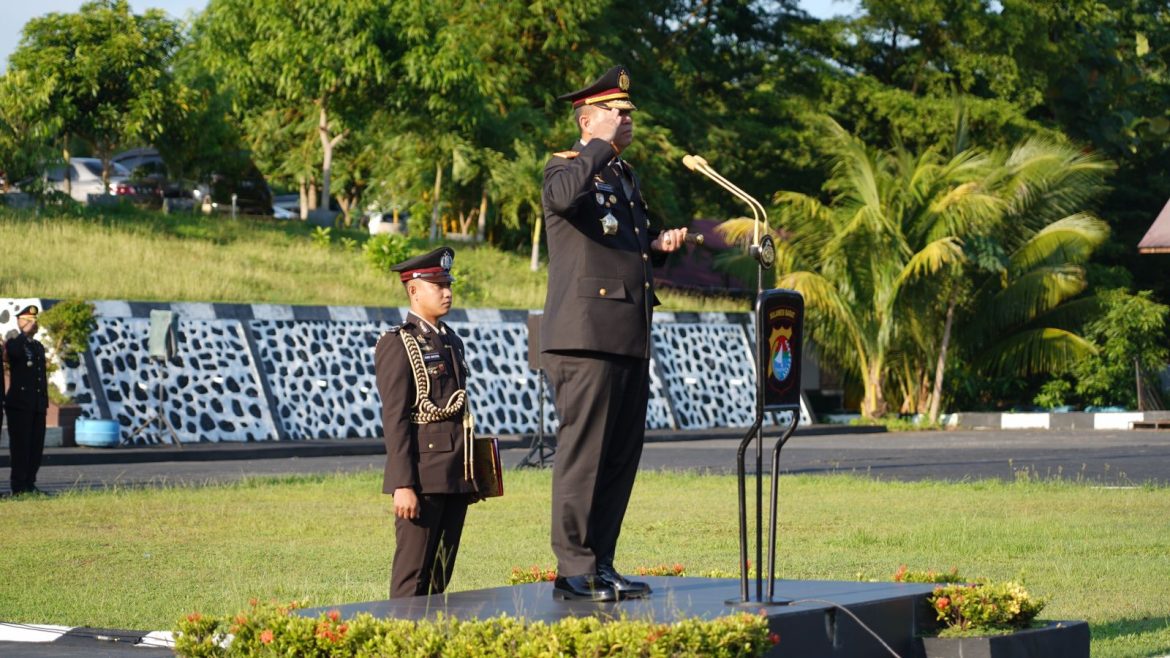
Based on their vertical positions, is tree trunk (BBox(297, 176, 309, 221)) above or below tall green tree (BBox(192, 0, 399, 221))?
below

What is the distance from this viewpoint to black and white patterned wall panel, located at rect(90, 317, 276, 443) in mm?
23656

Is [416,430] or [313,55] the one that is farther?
[313,55]

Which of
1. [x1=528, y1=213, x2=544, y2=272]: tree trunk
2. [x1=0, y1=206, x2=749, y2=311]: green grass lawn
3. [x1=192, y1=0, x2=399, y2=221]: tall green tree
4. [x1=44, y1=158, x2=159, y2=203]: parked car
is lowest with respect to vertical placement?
[x1=0, y1=206, x2=749, y2=311]: green grass lawn

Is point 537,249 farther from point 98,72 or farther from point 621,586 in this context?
point 621,586

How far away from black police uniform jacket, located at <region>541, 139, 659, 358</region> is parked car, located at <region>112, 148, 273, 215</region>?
121 feet

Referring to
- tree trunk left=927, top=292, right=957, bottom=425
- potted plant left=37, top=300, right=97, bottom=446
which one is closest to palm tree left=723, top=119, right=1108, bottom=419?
tree trunk left=927, top=292, right=957, bottom=425

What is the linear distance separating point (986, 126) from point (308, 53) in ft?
49.4

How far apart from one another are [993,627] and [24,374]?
11635 millimetres

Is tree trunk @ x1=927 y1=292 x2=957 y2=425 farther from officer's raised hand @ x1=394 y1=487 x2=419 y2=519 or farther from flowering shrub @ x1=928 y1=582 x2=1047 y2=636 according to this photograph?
officer's raised hand @ x1=394 y1=487 x2=419 y2=519

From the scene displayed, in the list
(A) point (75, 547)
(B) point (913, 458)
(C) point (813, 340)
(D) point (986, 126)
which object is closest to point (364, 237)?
(C) point (813, 340)

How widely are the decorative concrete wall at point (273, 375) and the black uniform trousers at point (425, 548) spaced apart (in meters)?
15.0

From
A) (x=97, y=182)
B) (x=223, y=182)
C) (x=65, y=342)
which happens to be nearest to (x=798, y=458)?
(x=65, y=342)

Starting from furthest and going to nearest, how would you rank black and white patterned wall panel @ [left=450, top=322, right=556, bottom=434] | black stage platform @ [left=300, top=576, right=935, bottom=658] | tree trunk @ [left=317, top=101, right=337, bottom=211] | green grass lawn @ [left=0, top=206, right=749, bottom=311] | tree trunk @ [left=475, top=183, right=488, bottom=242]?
tree trunk @ [left=475, top=183, right=488, bottom=242] < tree trunk @ [left=317, top=101, right=337, bottom=211] < black and white patterned wall panel @ [left=450, top=322, right=556, bottom=434] < green grass lawn @ [left=0, top=206, right=749, bottom=311] < black stage platform @ [left=300, top=576, right=935, bottom=658]

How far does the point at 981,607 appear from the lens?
A: 655cm
